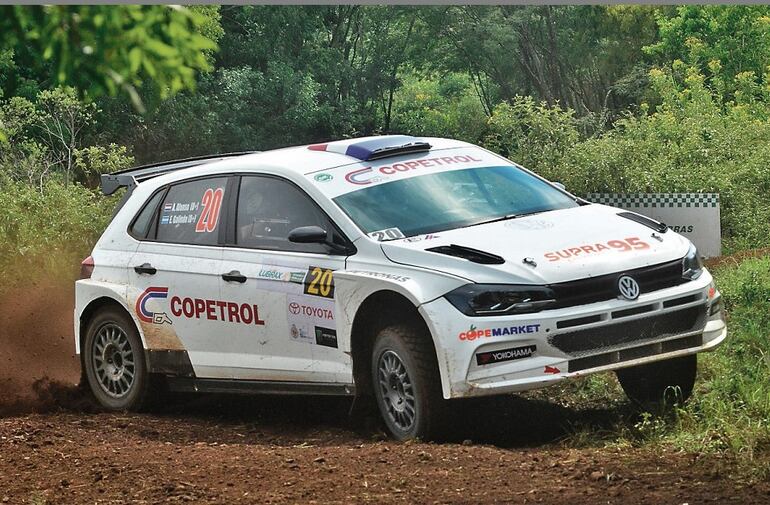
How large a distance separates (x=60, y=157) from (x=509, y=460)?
30.4ft

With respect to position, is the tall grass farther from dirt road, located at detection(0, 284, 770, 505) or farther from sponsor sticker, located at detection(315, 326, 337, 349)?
sponsor sticker, located at detection(315, 326, 337, 349)

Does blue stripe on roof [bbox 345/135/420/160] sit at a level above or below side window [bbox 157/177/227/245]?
above

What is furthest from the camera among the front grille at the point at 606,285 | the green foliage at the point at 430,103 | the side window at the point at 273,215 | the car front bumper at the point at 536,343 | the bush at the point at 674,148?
the bush at the point at 674,148

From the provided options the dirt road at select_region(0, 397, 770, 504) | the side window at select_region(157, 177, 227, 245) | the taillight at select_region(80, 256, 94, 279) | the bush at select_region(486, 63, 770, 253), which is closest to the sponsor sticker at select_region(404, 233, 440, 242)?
the dirt road at select_region(0, 397, 770, 504)

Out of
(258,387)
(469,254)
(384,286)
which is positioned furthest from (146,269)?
(469,254)

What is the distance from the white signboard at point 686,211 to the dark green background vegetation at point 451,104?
0.13m

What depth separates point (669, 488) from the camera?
6.62 meters

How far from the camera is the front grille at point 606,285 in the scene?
24.5 feet

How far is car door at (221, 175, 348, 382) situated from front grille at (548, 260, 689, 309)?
1378mm

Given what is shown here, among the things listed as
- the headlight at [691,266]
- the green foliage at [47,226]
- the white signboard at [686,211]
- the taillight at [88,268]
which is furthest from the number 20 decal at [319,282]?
the white signboard at [686,211]

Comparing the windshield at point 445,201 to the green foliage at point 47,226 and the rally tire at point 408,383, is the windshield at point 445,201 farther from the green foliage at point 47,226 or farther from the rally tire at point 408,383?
the green foliage at point 47,226

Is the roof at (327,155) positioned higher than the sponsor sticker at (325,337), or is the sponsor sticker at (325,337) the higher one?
the roof at (327,155)

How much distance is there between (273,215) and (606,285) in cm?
229

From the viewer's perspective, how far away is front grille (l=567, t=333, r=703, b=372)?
7.49 m
